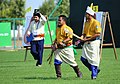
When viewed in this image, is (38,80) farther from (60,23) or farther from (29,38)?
(29,38)

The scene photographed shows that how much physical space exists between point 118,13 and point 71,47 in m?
23.0

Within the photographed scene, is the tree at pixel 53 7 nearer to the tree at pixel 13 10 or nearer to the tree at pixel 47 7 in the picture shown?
the tree at pixel 47 7

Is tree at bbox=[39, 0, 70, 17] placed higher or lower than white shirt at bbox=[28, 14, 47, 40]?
lower

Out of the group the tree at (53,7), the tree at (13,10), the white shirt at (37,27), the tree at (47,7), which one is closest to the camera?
the white shirt at (37,27)

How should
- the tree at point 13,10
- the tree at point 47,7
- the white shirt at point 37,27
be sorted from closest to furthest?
the white shirt at point 37,27, the tree at point 13,10, the tree at point 47,7

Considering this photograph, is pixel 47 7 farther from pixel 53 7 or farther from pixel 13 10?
pixel 13 10

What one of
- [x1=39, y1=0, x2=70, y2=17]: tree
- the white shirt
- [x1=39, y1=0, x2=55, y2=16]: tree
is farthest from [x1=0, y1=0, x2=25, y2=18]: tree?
the white shirt

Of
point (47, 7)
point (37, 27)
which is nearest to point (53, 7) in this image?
point (47, 7)

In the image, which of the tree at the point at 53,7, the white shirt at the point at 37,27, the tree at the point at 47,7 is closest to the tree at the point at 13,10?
the tree at the point at 53,7

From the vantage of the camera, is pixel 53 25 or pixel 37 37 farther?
pixel 53 25

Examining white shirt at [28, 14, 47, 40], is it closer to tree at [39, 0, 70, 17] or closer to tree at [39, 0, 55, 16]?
tree at [39, 0, 70, 17]

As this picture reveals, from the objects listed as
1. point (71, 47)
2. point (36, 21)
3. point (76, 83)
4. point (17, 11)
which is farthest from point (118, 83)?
point (17, 11)

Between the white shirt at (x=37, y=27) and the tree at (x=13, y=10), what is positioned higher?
the white shirt at (x=37, y=27)

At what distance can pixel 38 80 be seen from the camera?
1310 centimetres
